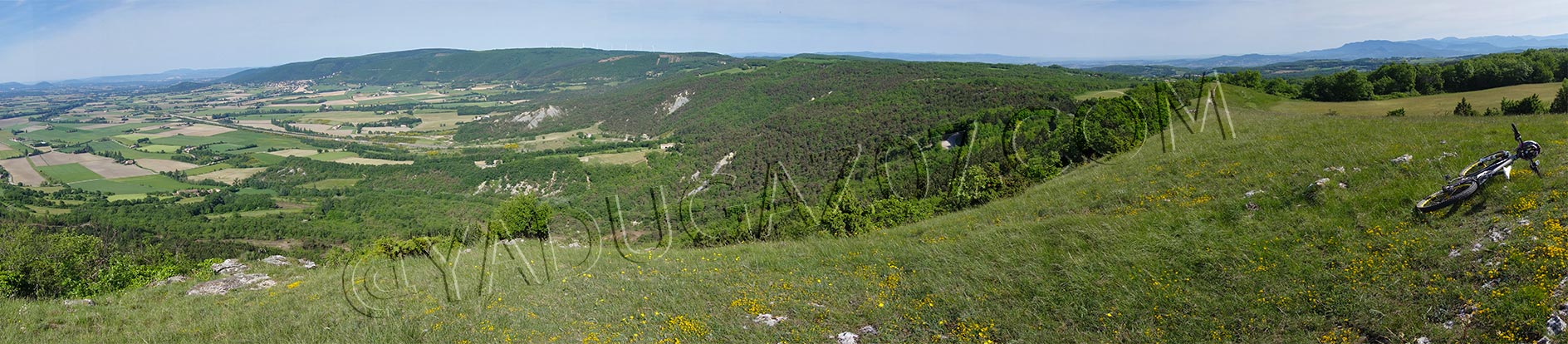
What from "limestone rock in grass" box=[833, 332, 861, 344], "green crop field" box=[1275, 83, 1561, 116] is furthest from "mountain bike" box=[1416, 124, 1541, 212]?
"green crop field" box=[1275, 83, 1561, 116]

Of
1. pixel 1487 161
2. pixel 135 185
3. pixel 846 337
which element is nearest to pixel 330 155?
pixel 135 185

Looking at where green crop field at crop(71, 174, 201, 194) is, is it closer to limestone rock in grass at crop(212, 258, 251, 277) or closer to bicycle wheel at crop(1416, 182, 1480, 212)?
limestone rock in grass at crop(212, 258, 251, 277)

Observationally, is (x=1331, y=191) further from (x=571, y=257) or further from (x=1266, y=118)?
(x=1266, y=118)

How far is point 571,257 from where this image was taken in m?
18.5

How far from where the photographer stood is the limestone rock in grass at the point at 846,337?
952 cm

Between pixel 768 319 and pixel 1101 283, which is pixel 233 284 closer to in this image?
pixel 768 319

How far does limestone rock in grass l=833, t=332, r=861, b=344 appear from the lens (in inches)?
375

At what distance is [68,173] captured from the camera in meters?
146

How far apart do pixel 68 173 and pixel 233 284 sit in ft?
676

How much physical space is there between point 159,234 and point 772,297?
121688 mm

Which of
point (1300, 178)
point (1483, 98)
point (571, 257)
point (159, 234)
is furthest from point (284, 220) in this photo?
point (1483, 98)

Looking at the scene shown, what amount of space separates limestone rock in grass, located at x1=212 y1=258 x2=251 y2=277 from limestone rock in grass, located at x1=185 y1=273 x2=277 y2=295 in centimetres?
107

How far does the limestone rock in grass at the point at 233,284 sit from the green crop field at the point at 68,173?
613 feet

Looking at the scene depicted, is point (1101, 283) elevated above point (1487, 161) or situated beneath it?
situated beneath
